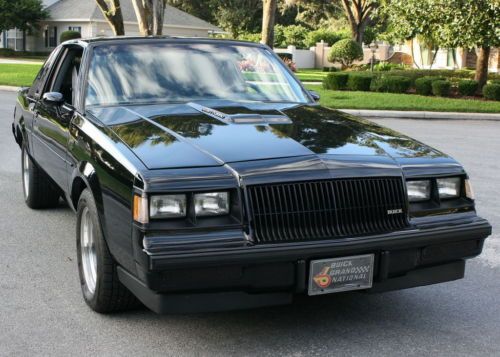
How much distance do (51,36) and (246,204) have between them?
2226 inches

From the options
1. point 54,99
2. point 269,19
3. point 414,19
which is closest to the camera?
point 54,99

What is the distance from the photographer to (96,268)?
448cm

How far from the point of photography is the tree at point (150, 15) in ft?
88.7

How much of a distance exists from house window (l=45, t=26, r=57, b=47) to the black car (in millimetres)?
54325

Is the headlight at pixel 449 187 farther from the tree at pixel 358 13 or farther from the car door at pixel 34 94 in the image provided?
the tree at pixel 358 13

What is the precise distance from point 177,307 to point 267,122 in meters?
1.48

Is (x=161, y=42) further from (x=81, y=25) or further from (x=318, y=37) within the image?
(x=318, y=37)

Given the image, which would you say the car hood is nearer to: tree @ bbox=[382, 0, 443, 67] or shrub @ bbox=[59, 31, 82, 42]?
tree @ bbox=[382, 0, 443, 67]

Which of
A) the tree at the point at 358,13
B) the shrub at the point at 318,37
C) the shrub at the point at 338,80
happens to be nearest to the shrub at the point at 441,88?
the shrub at the point at 338,80

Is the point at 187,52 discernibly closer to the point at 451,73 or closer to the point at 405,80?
the point at 405,80

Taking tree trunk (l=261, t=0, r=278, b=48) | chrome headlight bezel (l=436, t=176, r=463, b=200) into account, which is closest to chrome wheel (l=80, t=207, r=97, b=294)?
chrome headlight bezel (l=436, t=176, r=463, b=200)

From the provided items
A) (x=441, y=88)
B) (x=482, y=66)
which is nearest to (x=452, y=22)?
(x=441, y=88)

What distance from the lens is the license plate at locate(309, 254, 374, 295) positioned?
12.8ft

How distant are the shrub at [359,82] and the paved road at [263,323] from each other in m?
20.3
